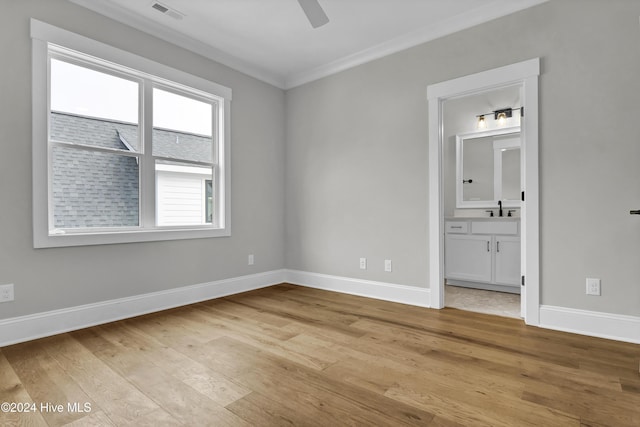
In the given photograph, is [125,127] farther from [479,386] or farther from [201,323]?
[479,386]

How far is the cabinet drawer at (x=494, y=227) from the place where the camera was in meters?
3.93

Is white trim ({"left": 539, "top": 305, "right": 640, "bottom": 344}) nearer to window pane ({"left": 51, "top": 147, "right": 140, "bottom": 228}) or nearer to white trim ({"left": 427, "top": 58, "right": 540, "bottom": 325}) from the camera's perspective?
white trim ({"left": 427, "top": 58, "right": 540, "bottom": 325})

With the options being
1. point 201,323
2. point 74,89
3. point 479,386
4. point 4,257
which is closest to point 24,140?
point 74,89

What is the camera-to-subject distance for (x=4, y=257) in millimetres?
2355

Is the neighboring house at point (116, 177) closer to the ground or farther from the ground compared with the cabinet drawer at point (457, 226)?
farther from the ground

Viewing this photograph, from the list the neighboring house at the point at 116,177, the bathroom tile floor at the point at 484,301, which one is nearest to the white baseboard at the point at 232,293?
the bathroom tile floor at the point at 484,301

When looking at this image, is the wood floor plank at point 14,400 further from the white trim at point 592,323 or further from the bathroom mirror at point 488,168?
the bathroom mirror at point 488,168

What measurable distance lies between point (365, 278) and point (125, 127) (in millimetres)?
2842

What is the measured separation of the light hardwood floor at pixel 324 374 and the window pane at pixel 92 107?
160 centimetres

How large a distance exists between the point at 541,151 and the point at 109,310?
383 cm

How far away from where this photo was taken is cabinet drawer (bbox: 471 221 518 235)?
3.93 m

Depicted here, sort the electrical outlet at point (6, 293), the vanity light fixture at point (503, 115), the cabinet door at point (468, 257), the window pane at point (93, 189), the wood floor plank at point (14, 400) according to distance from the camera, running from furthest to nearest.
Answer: the vanity light fixture at point (503, 115), the cabinet door at point (468, 257), the window pane at point (93, 189), the electrical outlet at point (6, 293), the wood floor plank at point (14, 400)

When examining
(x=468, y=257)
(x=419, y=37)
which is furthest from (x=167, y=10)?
(x=468, y=257)

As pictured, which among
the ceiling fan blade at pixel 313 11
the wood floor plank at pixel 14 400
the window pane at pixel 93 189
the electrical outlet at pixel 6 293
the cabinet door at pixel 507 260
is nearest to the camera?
the wood floor plank at pixel 14 400
